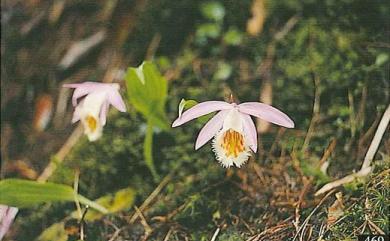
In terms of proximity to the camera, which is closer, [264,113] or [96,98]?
[264,113]

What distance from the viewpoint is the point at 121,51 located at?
5.19 feet

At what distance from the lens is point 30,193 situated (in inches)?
46.8

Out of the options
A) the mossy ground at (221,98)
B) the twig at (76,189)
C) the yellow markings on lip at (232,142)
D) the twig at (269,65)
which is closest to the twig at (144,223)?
the mossy ground at (221,98)

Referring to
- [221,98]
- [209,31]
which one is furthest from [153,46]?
[221,98]

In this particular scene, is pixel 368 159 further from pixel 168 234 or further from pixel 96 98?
pixel 96 98

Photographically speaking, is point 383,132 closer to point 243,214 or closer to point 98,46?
point 243,214

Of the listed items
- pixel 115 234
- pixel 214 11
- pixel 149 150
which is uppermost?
pixel 214 11

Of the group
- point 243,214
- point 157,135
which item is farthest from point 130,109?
point 243,214

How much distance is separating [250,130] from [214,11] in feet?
1.74

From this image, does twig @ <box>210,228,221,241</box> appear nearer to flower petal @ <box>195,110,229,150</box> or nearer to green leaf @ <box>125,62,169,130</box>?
flower petal @ <box>195,110,229,150</box>

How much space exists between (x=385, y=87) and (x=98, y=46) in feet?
2.32

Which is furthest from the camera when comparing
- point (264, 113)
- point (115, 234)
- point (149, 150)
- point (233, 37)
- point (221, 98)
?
point (233, 37)

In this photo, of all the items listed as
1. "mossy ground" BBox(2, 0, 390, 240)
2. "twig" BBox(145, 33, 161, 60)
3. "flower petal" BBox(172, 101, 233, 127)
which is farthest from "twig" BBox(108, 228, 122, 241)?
"twig" BBox(145, 33, 161, 60)

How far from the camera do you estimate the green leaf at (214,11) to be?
155cm
